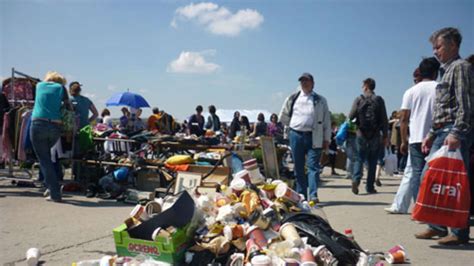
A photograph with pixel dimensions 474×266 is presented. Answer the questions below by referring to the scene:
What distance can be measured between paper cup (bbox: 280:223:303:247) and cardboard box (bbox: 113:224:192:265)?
777mm

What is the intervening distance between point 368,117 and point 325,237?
194 inches

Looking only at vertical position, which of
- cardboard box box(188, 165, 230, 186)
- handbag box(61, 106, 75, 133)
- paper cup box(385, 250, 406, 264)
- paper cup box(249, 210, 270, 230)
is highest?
handbag box(61, 106, 75, 133)

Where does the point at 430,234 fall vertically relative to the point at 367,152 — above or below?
below

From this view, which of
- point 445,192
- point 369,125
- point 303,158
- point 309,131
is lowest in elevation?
point 445,192

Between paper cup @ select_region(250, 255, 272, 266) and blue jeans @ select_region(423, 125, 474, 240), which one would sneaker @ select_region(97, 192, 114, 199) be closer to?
paper cup @ select_region(250, 255, 272, 266)

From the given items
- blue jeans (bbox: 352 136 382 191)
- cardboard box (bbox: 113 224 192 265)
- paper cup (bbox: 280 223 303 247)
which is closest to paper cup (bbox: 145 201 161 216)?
cardboard box (bbox: 113 224 192 265)

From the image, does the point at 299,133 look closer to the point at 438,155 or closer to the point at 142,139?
the point at 438,155

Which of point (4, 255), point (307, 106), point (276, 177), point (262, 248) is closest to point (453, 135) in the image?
point (262, 248)

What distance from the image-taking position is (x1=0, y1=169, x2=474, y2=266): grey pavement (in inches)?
148

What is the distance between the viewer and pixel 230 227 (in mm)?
3336

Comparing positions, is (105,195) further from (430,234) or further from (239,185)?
(430,234)

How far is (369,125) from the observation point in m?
7.77

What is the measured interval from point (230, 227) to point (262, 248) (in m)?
0.33

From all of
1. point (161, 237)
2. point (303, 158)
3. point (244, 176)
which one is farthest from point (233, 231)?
point (303, 158)
